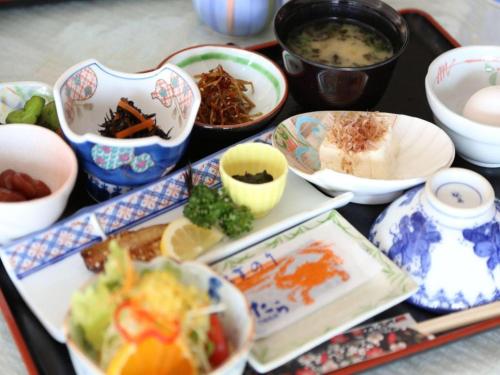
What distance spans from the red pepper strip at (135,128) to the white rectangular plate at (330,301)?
324mm

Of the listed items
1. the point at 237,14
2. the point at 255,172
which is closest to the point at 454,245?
the point at 255,172

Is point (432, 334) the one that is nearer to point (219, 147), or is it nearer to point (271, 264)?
point (271, 264)

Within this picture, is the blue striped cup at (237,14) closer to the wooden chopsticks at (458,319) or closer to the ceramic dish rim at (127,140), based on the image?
the ceramic dish rim at (127,140)

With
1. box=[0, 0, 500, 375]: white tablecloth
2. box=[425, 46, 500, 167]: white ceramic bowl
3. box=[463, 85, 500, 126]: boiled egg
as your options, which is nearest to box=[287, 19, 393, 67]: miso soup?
box=[425, 46, 500, 167]: white ceramic bowl

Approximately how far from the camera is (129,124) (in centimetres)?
131

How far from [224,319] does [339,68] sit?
0.63 metres

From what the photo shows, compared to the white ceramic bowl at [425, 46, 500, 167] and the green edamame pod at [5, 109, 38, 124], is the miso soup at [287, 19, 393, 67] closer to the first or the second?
the white ceramic bowl at [425, 46, 500, 167]

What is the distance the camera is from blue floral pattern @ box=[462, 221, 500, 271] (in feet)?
3.69

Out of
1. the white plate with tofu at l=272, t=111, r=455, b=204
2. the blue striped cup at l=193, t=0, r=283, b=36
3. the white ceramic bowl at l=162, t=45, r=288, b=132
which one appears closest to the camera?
the white plate with tofu at l=272, t=111, r=455, b=204

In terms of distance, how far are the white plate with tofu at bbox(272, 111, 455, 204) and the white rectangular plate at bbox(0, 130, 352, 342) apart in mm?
45

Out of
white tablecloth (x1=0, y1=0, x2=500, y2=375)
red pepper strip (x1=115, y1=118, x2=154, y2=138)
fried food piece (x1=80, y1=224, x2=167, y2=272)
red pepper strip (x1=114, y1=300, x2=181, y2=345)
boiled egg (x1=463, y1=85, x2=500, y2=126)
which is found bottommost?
white tablecloth (x1=0, y1=0, x2=500, y2=375)

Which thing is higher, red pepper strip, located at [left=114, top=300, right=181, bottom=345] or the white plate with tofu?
red pepper strip, located at [left=114, top=300, right=181, bottom=345]

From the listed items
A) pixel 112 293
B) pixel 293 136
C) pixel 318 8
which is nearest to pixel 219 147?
pixel 293 136

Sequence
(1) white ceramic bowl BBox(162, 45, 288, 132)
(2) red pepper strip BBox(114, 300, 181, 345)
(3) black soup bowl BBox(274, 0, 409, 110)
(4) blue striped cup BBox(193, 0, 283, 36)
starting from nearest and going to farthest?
(2) red pepper strip BBox(114, 300, 181, 345)
(3) black soup bowl BBox(274, 0, 409, 110)
(1) white ceramic bowl BBox(162, 45, 288, 132)
(4) blue striped cup BBox(193, 0, 283, 36)
